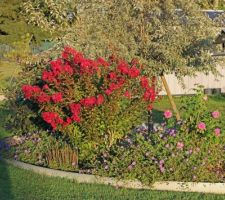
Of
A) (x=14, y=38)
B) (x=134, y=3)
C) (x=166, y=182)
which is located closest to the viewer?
(x=166, y=182)

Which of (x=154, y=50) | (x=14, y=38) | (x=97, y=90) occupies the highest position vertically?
(x=97, y=90)

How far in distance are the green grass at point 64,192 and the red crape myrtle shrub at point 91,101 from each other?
34.0 inches

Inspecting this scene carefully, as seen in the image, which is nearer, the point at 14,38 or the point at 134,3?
the point at 134,3

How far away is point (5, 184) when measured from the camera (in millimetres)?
9195

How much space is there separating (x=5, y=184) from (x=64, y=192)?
3.65 feet

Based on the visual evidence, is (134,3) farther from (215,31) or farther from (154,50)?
(215,31)

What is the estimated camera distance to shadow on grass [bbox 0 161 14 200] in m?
8.45

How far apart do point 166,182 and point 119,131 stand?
1.57m

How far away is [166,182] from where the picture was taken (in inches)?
337

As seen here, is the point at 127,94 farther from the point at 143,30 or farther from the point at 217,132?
the point at 143,30

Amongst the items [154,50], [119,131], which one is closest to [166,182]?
[119,131]

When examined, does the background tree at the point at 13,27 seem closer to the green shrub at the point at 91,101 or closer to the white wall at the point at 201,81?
the white wall at the point at 201,81

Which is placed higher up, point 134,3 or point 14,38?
point 134,3

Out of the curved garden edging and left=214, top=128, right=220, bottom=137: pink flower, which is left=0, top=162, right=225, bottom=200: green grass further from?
left=214, top=128, right=220, bottom=137: pink flower
